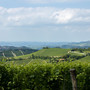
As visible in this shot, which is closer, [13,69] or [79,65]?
[13,69]

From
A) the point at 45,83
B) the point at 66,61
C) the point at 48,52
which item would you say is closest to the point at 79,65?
the point at 66,61

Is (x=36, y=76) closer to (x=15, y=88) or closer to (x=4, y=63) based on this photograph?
(x=15, y=88)

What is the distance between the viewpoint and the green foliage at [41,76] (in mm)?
9789

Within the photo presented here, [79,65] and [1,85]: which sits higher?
[79,65]

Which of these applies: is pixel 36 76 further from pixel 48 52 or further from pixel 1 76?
pixel 48 52

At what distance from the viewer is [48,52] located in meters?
196

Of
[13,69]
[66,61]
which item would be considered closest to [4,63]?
[13,69]

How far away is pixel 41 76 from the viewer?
10.0m

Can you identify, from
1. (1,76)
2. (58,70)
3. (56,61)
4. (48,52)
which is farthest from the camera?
(48,52)

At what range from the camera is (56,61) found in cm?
1117

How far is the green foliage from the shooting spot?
979cm

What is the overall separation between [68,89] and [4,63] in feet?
13.4

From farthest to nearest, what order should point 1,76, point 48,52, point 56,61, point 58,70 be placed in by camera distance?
point 48,52, point 56,61, point 58,70, point 1,76

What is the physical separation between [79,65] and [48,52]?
185257mm
